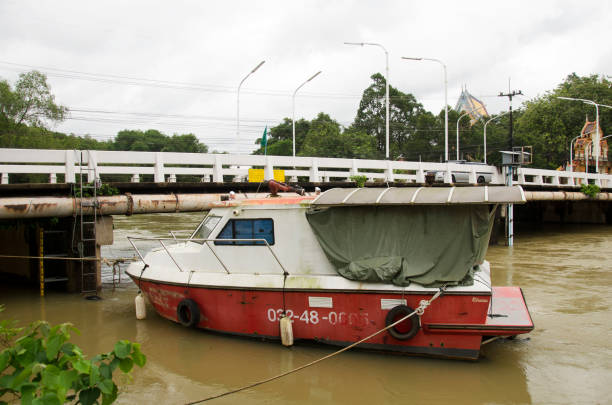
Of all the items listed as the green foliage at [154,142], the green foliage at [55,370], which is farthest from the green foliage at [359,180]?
the green foliage at [154,142]

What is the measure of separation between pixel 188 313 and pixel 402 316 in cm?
408

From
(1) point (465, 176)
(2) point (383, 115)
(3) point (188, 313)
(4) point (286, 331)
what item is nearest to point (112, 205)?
(3) point (188, 313)

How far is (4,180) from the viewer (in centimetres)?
1249

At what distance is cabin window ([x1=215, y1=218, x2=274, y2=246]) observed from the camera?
892 cm

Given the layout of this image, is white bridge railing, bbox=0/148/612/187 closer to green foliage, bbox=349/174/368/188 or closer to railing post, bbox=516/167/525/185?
green foliage, bbox=349/174/368/188

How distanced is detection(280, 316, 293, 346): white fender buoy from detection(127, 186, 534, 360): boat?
0.05 m

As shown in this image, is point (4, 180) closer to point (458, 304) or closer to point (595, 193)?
point (458, 304)

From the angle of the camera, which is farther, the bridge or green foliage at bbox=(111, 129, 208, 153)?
green foliage at bbox=(111, 129, 208, 153)

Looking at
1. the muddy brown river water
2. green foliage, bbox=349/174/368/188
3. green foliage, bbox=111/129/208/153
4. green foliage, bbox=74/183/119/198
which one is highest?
green foliage, bbox=111/129/208/153

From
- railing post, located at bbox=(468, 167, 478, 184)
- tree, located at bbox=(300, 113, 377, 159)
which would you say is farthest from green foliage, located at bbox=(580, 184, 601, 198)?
tree, located at bbox=(300, 113, 377, 159)

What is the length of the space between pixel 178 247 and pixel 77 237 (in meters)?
4.24

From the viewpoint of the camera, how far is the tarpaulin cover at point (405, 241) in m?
7.86

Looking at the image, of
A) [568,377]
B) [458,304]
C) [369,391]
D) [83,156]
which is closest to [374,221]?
[458,304]

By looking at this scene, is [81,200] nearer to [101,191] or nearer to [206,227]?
[101,191]
